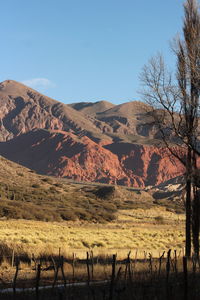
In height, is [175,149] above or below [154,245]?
above

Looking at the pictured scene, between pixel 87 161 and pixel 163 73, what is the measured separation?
172817 mm

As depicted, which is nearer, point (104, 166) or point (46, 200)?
point (46, 200)

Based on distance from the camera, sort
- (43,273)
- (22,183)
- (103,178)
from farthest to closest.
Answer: (103,178) → (22,183) → (43,273)

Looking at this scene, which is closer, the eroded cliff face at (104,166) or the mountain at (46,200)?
the mountain at (46,200)

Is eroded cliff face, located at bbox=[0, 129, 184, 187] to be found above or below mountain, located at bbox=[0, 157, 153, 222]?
above

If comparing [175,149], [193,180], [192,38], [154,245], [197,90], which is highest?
[192,38]

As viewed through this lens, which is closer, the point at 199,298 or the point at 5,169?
the point at 199,298

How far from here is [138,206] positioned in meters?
79.2

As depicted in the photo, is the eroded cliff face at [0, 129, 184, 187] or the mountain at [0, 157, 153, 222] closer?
the mountain at [0, 157, 153, 222]

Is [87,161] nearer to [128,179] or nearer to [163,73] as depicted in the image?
[128,179]

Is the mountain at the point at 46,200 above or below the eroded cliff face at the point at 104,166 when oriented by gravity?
below

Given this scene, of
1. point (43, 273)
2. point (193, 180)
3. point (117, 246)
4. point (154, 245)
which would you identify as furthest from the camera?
point (154, 245)

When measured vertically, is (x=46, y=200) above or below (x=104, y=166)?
below

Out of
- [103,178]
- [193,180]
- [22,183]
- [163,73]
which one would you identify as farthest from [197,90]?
[103,178]
